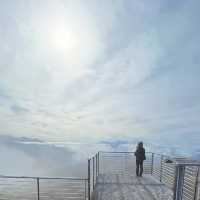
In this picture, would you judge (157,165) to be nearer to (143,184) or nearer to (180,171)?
(143,184)

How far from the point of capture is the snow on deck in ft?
17.8

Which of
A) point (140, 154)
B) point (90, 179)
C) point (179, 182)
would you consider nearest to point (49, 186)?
point (90, 179)

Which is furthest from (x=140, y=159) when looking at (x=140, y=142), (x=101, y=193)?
(x=101, y=193)

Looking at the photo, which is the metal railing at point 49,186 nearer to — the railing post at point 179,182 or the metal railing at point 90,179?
the metal railing at point 90,179

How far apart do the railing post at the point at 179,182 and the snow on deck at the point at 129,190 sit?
3120 mm

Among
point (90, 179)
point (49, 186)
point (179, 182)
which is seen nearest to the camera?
point (179, 182)

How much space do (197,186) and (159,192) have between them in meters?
2.44

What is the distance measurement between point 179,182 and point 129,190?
13.0 ft

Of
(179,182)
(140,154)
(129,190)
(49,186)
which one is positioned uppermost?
(179,182)

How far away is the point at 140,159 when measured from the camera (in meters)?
8.23

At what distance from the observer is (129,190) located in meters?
Result: 6.06

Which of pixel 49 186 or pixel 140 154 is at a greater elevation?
pixel 140 154

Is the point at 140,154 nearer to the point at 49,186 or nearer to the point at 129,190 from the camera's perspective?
the point at 129,190

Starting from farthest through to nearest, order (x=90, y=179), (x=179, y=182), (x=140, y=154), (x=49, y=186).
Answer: (x=140, y=154) → (x=49, y=186) → (x=90, y=179) → (x=179, y=182)
